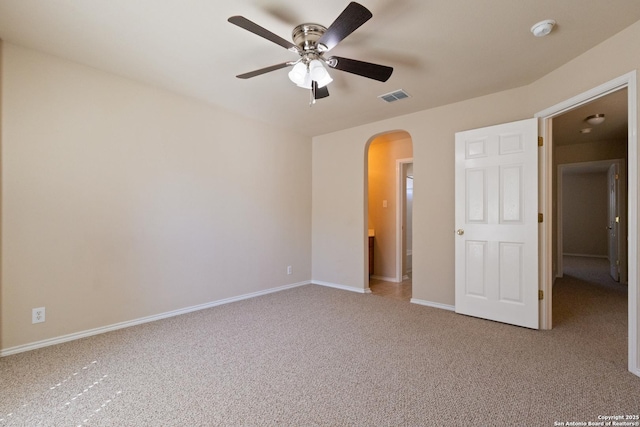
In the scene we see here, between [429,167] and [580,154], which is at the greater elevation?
[580,154]

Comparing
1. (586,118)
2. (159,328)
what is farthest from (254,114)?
(586,118)

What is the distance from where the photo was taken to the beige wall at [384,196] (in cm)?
513

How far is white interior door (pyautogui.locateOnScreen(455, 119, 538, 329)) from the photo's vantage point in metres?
2.88

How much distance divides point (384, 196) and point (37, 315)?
474cm

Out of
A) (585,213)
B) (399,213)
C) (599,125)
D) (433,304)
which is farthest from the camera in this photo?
(585,213)

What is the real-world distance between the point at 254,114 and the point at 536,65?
3119mm

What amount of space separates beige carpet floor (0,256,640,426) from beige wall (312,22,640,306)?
87 cm

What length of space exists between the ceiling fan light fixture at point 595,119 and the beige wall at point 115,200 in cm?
456

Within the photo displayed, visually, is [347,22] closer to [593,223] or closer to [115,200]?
[115,200]

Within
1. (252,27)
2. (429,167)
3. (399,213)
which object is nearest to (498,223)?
(429,167)

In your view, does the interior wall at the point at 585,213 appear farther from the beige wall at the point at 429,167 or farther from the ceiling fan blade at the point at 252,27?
the ceiling fan blade at the point at 252,27

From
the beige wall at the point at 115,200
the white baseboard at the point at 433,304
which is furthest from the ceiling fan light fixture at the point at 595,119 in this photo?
the beige wall at the point at 115,200

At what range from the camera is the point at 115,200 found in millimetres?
2826

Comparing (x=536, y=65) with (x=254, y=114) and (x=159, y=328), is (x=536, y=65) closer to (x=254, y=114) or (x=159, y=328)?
(x=254, y=114)
